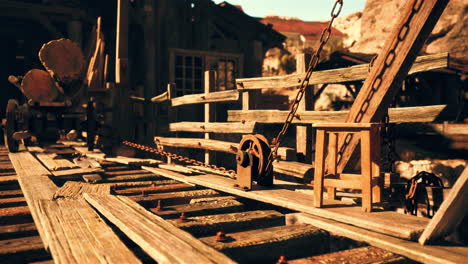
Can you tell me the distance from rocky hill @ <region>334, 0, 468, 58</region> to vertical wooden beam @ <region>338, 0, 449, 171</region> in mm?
23136

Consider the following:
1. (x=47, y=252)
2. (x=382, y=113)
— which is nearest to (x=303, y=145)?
(x=382, y=113)

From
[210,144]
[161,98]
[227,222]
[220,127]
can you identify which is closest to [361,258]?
[227,222]

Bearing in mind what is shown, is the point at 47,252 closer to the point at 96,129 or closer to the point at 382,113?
the point at 382,113

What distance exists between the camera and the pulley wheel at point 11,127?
8992 mm

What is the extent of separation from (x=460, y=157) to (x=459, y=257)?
44.0 feet

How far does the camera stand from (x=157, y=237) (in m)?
2.92

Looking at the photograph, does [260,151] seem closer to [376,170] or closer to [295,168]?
[295,168]

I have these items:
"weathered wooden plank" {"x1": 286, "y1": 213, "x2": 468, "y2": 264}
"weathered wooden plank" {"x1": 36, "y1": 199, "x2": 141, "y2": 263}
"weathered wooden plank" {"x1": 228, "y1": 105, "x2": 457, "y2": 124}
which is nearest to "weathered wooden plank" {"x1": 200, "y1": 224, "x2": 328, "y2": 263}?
"weathered wooden plank" {"x1": 286, "y1": 213, "x2": 468, "y2": 264}

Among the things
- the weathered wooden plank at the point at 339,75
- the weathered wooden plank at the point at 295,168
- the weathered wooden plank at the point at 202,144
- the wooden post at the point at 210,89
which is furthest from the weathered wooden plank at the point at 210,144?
the weathered wooden plank at the point at 339,75

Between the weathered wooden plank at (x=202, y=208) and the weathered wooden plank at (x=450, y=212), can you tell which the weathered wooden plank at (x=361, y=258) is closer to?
the weathered wooden plank at (x=450, y=212)

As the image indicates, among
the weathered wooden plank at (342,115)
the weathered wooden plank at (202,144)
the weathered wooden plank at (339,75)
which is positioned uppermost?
the weathered wooden plank at (339,75)

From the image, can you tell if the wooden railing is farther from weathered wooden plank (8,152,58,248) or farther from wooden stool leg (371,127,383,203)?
weathered wooden plank (8,152,58,248)

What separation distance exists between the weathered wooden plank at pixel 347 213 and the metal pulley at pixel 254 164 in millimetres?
133

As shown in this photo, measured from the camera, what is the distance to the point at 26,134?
30.3 ft
